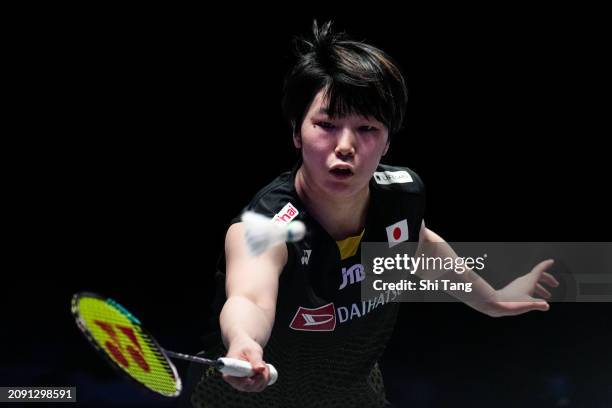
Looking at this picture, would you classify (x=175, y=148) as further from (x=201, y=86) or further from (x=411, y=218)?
(x=411, y=218)

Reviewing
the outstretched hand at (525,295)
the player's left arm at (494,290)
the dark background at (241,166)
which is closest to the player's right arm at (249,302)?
the player's left arm at (494,290)

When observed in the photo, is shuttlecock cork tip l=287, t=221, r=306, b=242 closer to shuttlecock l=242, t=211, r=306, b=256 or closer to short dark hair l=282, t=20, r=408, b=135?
shuttlecock l=242, t=211, r=306, b=256

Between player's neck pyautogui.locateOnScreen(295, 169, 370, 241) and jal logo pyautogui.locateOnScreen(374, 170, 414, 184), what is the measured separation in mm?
87

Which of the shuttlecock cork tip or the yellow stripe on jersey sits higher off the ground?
the yellow stripe on jersey

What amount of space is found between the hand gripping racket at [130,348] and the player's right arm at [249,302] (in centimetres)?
3

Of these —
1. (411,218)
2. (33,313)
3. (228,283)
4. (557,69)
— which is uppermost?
(557,69)

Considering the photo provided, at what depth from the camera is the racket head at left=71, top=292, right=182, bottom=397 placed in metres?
2.00

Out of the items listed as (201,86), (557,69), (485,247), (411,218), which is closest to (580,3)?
(557,69)

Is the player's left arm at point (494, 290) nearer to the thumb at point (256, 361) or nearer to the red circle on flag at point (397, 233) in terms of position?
the red circle on flag at point (397, 233)

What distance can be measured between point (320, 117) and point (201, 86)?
67.6 inches

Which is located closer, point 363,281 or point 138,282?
point 363,281

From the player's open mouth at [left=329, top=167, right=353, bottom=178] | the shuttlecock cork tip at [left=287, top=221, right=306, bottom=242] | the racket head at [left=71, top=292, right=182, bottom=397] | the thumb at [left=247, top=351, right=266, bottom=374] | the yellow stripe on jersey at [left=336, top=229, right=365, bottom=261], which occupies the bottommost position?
the racket head at [left=71, top=292, right=182, bottom=397]

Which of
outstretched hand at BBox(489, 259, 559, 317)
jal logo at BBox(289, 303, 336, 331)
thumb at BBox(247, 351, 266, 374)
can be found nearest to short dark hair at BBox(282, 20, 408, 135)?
jal logo at BBox(289, 303, 336, 331)

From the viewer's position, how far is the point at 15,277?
4.17 m
